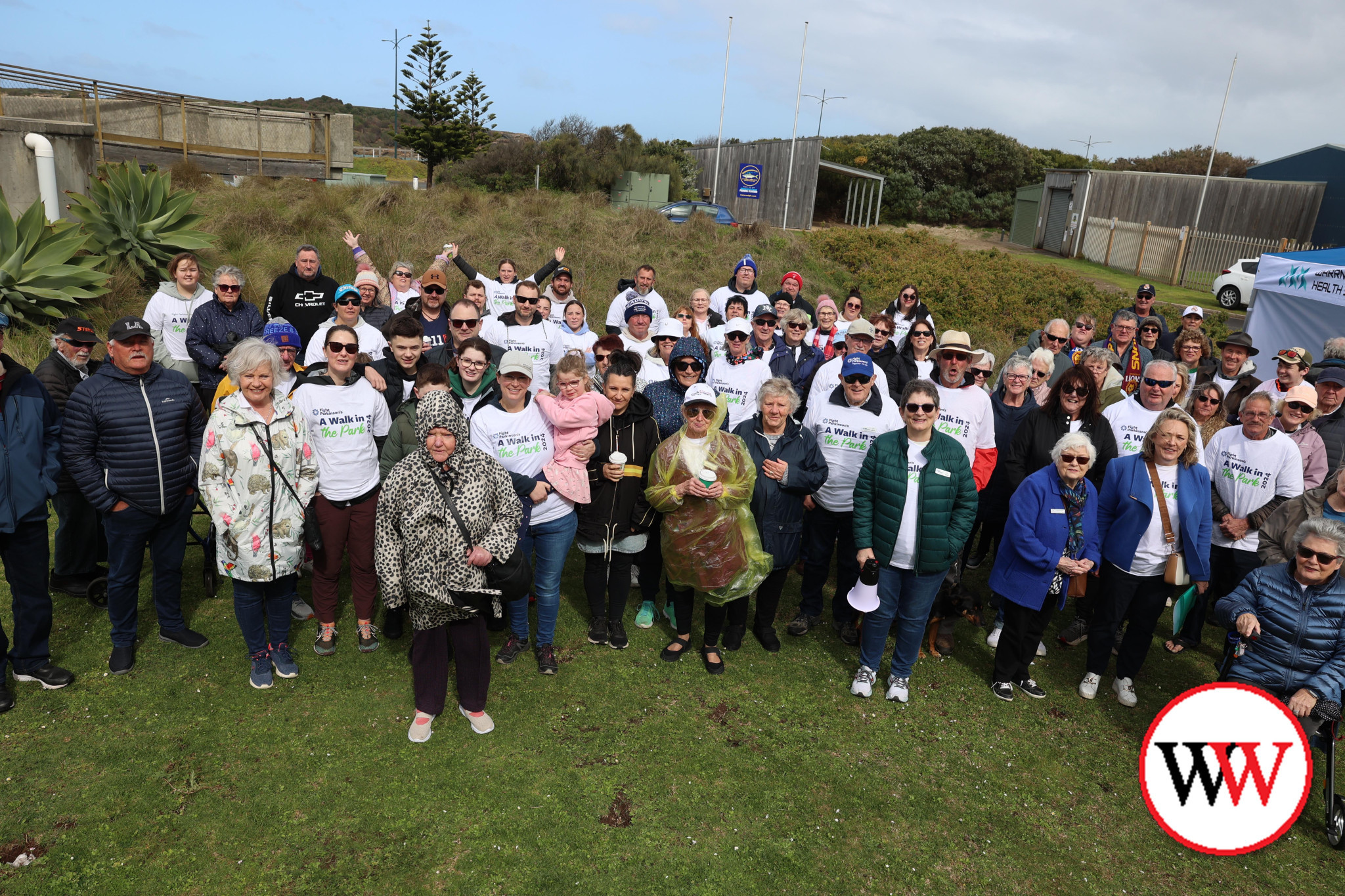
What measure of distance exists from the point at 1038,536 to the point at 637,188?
24.8 meters

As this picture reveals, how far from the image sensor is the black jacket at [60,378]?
5070 millimetres

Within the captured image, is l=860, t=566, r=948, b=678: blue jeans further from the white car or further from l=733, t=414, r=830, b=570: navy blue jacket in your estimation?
the white car

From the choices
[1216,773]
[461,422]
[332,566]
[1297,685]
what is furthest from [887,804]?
[332,566]

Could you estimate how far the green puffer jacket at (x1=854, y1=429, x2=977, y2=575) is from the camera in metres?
4.44

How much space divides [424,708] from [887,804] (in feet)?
8.54

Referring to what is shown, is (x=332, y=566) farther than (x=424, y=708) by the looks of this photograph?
Yes

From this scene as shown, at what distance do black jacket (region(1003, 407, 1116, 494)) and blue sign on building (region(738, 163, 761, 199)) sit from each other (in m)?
22.4

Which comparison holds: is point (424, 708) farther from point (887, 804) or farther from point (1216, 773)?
point (1216, 773)

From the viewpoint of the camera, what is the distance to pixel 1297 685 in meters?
4.07

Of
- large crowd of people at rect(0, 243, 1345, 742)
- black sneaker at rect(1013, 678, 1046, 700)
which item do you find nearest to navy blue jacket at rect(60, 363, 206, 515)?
large crowd of people at rect(0, 243, 1345, 742)

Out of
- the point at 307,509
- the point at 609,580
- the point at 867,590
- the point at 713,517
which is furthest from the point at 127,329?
the point at 867,590

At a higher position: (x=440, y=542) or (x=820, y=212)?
(x=820, y=212)

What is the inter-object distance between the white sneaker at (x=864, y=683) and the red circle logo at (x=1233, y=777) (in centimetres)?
158

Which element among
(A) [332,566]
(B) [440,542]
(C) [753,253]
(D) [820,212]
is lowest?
(A) [332,566]
